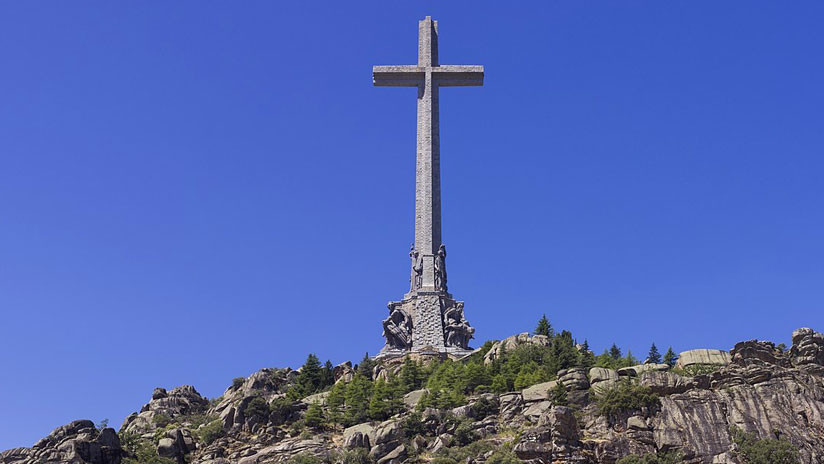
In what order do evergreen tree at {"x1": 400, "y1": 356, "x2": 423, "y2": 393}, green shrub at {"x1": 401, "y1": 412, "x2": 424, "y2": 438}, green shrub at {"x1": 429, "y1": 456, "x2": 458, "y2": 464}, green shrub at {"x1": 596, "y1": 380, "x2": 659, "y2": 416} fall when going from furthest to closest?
1. evergreen tree at {"x1": 400, "y1": 356, "x2": 423, "y2": 393}
2. green shrub at {"x1": 401, "y1": 412, "x2": 424, "y2": 438}
3. green shrub at {"x1": 596, "y1": 380, "x2": 659, "y2": 416}
4. green shrub at {"x1": 429, "y1": 456, "x2": 458, "y2": 464}

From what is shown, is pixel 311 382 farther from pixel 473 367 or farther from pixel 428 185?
pixel 428 185

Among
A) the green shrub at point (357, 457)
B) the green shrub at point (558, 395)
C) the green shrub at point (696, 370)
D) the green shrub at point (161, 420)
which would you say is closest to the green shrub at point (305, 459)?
the green shrub at point (357, 457)

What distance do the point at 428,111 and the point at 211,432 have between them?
3560cm

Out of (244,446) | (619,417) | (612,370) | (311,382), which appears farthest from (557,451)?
(311,382)

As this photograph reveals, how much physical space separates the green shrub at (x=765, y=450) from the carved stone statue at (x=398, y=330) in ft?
101

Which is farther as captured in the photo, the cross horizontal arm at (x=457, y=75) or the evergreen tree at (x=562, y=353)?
the cross horizontal arm at (x=457, y=75)

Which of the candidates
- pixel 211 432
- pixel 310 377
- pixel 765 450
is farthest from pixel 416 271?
pixel 765 450

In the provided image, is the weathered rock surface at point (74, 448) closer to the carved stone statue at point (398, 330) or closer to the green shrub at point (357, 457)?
the green shrub at point (357, 457)

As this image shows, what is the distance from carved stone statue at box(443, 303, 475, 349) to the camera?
301 ft

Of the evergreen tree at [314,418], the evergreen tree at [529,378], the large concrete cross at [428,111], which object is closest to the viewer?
the evergreen tree at [314,418]

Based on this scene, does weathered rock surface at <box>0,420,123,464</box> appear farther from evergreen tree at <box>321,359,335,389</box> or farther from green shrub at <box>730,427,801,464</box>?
green shrub at <box>730,427,801,464</box>

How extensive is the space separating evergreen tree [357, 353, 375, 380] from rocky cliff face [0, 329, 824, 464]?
27.7ft

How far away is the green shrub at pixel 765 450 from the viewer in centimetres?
6375

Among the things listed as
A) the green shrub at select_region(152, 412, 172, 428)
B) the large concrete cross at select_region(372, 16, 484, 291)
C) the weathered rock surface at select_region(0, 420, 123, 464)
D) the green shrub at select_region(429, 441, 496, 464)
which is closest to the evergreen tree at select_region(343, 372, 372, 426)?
the green shrub at select_region(429, 441, 496, 464)
